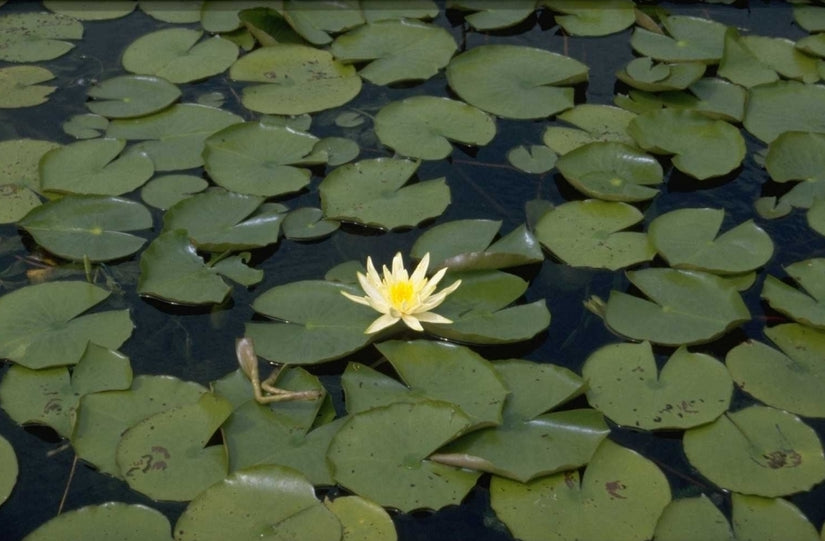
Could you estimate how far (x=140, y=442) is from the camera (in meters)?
2.21

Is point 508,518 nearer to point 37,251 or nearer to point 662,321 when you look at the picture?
point 662,321

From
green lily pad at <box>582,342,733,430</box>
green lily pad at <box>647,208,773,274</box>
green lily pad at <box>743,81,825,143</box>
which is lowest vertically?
green lily pad at <box>582,342,733,430</box>

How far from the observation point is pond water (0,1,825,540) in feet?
7.04

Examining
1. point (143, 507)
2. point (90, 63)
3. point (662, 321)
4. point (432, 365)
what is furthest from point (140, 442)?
point (90, 63)

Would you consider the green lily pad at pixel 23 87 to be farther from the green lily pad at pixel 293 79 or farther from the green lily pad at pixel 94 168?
the green lily pad at pixel 293 79

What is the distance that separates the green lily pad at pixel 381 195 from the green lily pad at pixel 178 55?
91 cm

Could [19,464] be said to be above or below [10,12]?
below

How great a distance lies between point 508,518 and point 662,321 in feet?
2.57

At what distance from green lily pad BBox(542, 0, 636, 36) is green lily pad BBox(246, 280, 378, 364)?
1818mm

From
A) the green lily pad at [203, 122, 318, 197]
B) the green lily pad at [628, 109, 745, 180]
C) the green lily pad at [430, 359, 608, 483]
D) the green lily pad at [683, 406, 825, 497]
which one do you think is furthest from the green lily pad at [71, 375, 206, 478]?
the green lily pad at [628, 109, 745, 180]

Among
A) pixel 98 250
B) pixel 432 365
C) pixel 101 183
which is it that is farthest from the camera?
pixel 101 183

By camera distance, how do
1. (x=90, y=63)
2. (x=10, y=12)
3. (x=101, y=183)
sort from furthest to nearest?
1. (x=10, y=12)
2. (x=90, y=63)
3. (x=101, y=183)

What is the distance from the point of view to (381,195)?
9.57ft

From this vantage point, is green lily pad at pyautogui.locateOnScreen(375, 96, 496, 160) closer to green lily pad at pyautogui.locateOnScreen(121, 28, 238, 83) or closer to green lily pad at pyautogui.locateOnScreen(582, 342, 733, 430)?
green lily pad at pyautogui.locateOnScreen(121, 28, 238, 83)
